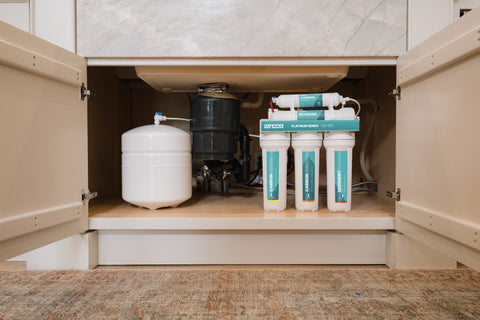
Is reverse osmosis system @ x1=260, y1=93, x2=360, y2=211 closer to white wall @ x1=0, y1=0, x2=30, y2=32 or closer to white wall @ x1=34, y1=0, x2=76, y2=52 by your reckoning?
white wall @ x1=34, y1=0, x2=76, y2=52

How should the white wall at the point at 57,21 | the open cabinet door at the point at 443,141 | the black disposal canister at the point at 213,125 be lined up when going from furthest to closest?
the black disposal canister at the point at 213,125, the white wall at the point at 57,21, the open cabinet door at the point at 443,141

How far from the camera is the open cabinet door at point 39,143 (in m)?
0.73

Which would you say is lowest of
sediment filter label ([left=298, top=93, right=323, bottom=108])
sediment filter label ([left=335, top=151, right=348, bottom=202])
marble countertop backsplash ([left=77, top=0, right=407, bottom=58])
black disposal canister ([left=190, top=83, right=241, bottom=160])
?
sediment filter label ([left=335, top=151, right=348, bottom=202])

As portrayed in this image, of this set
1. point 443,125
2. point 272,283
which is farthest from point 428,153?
point 272,283

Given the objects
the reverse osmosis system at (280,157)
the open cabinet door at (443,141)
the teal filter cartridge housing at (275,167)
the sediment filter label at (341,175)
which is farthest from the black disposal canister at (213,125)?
the open cabinet door at (443,141)

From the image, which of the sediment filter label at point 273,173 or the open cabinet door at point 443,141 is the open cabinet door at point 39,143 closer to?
the sediment filter label at point 273,173

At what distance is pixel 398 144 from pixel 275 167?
416mm

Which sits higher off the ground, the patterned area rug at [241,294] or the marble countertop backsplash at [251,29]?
the marble countertop backsplash at [251,29]

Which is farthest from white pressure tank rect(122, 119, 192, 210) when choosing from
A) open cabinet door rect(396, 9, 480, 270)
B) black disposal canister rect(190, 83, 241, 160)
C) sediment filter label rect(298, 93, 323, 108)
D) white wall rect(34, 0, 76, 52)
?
open cabinet door rect(396, 9, 480, 270)

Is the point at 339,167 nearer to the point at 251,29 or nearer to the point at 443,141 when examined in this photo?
the point at 443,141

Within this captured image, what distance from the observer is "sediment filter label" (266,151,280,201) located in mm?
1157

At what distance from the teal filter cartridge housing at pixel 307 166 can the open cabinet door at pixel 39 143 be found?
732 mm

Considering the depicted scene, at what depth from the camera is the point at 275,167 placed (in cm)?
116

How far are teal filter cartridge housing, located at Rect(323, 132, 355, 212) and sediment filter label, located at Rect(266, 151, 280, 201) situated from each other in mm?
188
